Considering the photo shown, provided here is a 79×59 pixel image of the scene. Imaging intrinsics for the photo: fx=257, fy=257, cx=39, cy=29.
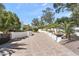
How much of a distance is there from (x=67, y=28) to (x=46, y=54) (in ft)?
6.20

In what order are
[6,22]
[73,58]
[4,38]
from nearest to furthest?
1. [73,58]
2. [6,22]
3. [4,38]

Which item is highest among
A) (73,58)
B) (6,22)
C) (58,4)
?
(58,4)

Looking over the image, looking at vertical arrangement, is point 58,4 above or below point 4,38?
above

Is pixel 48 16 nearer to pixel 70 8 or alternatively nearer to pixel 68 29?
pixel 70 8

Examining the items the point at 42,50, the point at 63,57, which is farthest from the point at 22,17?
the point at 63,57

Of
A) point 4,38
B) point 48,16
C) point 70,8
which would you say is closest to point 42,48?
point 48,16

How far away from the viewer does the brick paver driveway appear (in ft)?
22.9

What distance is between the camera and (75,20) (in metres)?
7.39

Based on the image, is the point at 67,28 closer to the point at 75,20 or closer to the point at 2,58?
the point at 75,20

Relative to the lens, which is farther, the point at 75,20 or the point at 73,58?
the point at 75,20

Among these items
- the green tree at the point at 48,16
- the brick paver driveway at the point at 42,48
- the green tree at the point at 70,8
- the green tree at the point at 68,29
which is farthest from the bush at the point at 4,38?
the green tree at the point at 70,8

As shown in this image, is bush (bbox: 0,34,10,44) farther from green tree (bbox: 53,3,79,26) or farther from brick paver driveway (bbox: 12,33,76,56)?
green tree (bbox: 53,3,79,26)

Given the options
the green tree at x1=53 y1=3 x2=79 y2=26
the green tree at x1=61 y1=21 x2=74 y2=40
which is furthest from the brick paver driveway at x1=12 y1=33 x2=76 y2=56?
the green tree at x1=53 y1=3 x2=79 y2=26

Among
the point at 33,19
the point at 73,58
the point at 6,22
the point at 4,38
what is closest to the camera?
the point at 73,58
